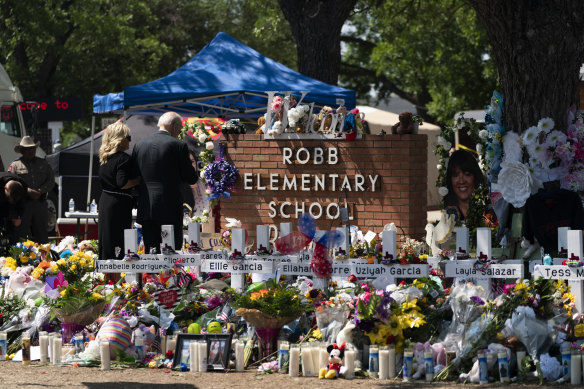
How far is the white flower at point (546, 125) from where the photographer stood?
8297 mm

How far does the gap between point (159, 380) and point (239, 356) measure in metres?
0.57

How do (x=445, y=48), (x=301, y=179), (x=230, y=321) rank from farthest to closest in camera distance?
(x=445, y=48)
(x=301, y=179)
(x=230, y=321)

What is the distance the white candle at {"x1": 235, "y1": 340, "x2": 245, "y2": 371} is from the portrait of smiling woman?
358 centimetres

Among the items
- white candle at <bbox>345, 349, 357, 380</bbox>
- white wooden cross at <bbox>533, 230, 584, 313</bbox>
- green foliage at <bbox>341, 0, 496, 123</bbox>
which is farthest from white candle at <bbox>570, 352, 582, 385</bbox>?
green foliage at <bbox>341, 0, 496, 123</bbox>

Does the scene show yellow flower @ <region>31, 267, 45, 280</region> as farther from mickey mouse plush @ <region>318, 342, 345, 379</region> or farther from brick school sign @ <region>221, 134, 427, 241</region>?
mickey mouse plush @ <region>318, 342, 345, 379</region>

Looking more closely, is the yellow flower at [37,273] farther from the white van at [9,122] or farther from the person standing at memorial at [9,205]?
the white van at [9,122]

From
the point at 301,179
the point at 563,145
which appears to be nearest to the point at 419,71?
the point at 301,179

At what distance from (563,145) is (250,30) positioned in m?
29.3

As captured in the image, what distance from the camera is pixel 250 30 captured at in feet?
120

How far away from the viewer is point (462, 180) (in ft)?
32.4

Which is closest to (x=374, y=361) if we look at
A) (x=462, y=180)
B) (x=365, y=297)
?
(x=365, y=297)

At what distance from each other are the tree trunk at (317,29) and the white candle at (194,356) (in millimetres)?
9334

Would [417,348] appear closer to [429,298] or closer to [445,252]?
[429,298]

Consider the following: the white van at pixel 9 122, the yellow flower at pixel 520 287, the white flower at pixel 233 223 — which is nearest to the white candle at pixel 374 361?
the yellow flower at pixel 520 287
